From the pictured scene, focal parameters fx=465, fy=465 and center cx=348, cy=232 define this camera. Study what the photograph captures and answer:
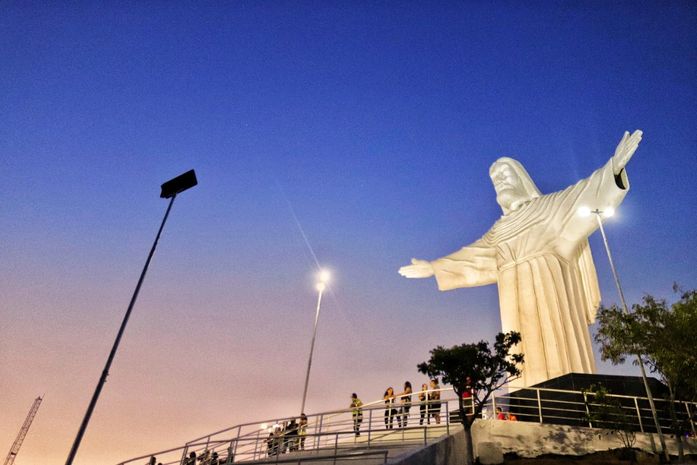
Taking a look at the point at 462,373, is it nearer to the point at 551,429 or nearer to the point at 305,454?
the point at 551,429

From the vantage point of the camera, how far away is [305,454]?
45.3 feet

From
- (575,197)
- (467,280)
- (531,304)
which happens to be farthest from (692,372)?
(467,280)

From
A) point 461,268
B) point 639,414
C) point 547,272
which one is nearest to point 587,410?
point 639,414

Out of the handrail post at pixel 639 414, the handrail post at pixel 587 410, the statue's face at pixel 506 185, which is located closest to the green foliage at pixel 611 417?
the handrail post at pixel 587 410

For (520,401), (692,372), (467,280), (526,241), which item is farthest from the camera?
(467,280)

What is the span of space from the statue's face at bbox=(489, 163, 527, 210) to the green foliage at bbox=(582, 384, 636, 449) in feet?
46.8

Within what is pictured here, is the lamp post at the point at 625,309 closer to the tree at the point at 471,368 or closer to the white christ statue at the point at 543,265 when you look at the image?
the white christ statue at the point at 543,265

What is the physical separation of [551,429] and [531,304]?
8902mm

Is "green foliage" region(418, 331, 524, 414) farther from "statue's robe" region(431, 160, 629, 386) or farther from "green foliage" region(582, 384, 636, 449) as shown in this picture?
"statue's robe" region(431, 160, 629, 386)

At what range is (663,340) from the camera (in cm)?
1366

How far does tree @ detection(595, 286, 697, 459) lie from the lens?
516 inches

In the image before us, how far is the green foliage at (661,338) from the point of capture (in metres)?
13.1

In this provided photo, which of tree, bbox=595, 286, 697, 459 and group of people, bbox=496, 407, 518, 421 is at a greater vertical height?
tree, bbox=595, 286, 697, 459

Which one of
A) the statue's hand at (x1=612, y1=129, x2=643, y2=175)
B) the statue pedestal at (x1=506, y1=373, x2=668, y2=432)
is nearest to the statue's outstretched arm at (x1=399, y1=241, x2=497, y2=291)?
the statue's hand at (x1=612, y1=129, x2=643, y2=175)
